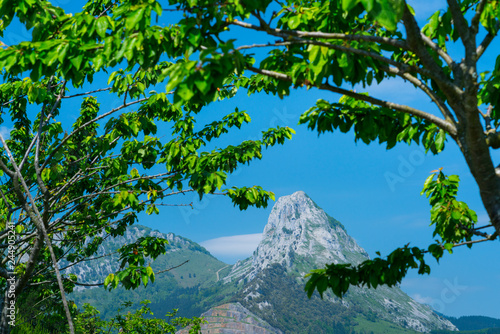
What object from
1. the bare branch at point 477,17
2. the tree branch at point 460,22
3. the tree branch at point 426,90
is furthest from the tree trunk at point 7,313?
the bare branch at point 477,17

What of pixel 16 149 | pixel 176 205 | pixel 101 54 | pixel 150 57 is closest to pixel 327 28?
pixel 150 57

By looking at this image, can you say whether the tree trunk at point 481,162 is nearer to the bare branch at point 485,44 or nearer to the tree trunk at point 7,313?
the bare branch at point 485,44

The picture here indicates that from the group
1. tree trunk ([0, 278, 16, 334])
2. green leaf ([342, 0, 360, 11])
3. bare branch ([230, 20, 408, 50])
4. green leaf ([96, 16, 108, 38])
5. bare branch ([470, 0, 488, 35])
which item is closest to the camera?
green leaf ([342, 0, 360, 11])

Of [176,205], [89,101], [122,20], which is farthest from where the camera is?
[89,101]

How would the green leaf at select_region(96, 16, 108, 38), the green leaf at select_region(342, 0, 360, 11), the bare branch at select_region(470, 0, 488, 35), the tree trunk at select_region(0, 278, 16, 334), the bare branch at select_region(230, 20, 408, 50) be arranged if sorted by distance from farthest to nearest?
the tree trunk at select_region(0, 278, 16, 334)
the green leaf at select_region(96, 16, 108, 38)
the bare branch at select_region(470, 0, 488, 35)
the bare branch at select_region(230, 20, 408, 50)
the green leaf at select_region(342, 0, 360, 11)

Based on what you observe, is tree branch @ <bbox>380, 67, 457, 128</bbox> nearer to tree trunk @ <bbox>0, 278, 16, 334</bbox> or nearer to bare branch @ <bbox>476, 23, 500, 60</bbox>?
bare branch @ <bbox>476, 23, 500, 60</bbox>

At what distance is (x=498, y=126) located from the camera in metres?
4.38

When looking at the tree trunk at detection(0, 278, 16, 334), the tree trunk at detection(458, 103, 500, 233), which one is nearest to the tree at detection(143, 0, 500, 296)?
the tree trunk at detection(458, 103, 500, 233)

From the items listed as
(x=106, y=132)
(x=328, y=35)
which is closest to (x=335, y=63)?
(x=328, y=35)

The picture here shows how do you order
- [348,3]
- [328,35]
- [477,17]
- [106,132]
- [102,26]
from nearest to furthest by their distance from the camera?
[348,3]
[328,35]
[477,17]
[102,26]
[106,132]

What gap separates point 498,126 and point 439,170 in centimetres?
208

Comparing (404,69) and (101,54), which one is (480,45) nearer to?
(404,69)

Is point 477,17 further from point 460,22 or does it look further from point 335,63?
point 335,63

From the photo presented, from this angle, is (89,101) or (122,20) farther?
(89,101)
